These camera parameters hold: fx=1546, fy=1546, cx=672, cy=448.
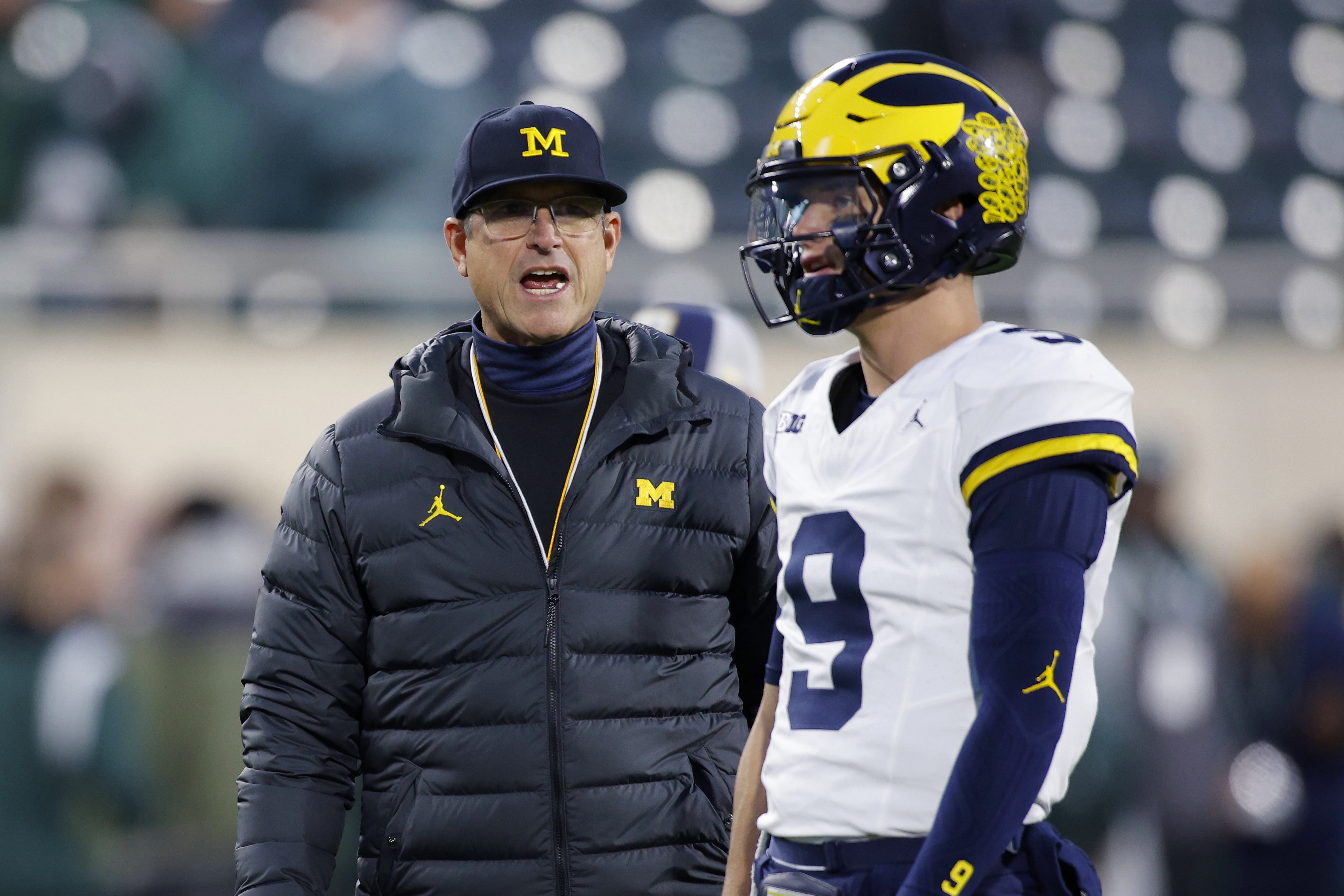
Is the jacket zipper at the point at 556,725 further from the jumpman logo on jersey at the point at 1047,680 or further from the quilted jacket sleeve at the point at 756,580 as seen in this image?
the jumpman logo on jersey at the point at 1047,680

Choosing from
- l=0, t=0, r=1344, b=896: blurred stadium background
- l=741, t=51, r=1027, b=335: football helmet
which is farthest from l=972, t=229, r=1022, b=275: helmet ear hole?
l=0, t=0, r=1344, b=896: blurred stadium background

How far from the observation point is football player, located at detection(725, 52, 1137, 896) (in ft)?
4.76

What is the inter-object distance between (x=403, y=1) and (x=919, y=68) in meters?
6.33

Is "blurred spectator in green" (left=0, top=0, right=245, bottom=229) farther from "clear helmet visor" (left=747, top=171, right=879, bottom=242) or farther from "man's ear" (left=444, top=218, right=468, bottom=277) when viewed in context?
"clear helmet visor" (left=747, top=171, right=879, bottom=242)

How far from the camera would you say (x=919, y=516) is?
1544 mm

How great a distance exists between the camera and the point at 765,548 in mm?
2273

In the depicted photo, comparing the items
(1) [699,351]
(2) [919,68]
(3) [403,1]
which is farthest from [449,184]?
(2) [919,68]

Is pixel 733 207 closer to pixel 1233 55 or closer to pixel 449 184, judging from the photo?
pixel 449 184

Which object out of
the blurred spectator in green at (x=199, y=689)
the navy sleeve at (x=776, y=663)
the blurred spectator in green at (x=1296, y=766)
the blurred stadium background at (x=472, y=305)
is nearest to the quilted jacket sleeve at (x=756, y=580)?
the navy sleeve at (x=776, y=663)

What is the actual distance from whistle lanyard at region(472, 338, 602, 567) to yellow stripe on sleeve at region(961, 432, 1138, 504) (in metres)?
0.78

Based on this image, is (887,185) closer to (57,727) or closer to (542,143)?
(542,143)

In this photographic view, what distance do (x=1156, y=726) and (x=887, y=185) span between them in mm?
3842

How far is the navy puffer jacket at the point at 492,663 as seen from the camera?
6.72 feet

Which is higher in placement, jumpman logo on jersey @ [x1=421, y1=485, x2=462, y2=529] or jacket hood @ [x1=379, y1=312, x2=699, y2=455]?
jacket hood @ [x1=379, y1=312, x2=699, y2=455]
